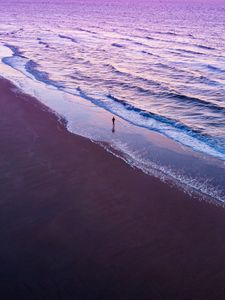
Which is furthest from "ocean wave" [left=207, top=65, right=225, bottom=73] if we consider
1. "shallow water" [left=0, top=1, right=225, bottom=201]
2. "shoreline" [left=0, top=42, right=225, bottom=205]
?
"shoreline" [left=0, top=42, right=225, bottom=205]

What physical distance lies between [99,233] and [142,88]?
1655cm

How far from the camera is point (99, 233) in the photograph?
10.1m

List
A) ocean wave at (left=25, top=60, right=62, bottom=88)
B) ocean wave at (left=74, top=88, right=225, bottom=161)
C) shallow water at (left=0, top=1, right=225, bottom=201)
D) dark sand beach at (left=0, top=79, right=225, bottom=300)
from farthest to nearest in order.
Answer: ocean wave at (left=25, top=60, right=62, bottom=88) → ocean wave at (left=74, top=88, right=225, bottom=161) → shallow water at (left=0, top=1, right=225, bottom=201) → dark sand beach at (left=0, top=79, right=225, bottom=300)

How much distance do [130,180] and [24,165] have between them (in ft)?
11.8

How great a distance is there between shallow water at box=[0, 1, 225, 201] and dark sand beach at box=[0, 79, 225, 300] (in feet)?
5.23

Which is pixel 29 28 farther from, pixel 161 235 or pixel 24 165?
pixel 161 235

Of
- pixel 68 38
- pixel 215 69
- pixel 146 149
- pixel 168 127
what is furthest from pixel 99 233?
pixel 68 38

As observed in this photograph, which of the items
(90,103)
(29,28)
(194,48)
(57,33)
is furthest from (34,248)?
(29,28)

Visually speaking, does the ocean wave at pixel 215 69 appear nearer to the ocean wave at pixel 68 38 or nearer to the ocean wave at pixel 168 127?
the ocean wave at pixel 168 127

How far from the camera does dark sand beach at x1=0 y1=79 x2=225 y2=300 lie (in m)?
8.47

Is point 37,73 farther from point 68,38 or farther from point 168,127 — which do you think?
point 68,38

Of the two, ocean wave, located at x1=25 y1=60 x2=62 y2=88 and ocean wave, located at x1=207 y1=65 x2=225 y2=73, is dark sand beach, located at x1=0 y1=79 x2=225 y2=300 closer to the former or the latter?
ocean wave, located at x1=25 y1=60 x2=62 y2=88

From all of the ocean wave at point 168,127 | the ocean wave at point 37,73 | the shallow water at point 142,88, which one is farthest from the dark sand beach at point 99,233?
the ocean wave at point 37,73

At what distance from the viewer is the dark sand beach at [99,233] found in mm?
8469
